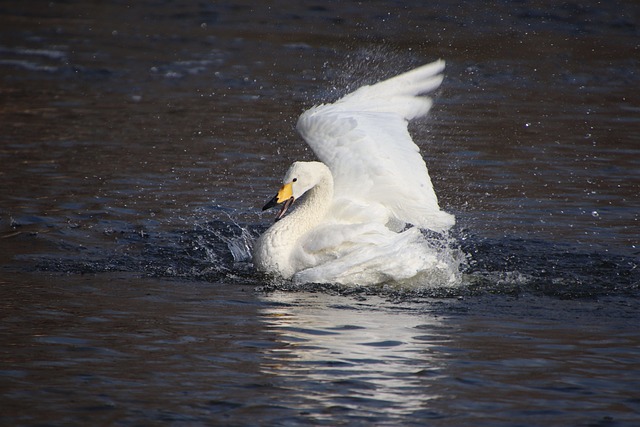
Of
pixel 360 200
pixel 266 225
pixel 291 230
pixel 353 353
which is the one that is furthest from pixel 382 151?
pixel 353 353

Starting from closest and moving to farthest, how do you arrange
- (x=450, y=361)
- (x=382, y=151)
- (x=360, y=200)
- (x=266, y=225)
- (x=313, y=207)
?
(x=450, y=361), (x=313, y=207), (x=360, y=200), (x=382, y=151), (x=266, y=225)

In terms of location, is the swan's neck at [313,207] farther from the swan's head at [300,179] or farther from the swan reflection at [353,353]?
the swan reflection at [353,353]

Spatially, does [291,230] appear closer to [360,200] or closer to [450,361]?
[360,200]

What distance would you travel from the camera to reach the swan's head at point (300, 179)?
9070mm

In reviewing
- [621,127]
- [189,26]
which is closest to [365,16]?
[189,26]

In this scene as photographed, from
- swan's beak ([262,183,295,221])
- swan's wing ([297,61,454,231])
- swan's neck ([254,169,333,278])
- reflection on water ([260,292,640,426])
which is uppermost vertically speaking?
swan's wing ([297,61,454,231])

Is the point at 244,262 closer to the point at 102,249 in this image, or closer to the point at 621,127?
the point at 102,249

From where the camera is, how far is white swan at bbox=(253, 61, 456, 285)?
27.8 ft

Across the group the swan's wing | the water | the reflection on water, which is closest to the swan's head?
the swan's wing

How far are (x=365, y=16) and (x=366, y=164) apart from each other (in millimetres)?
15664

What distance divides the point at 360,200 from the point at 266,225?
1.76 m

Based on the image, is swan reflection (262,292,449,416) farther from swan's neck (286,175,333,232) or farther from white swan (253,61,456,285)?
swan's neck (286,175,333,232)

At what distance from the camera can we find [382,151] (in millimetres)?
9508

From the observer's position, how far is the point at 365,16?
24.6m
